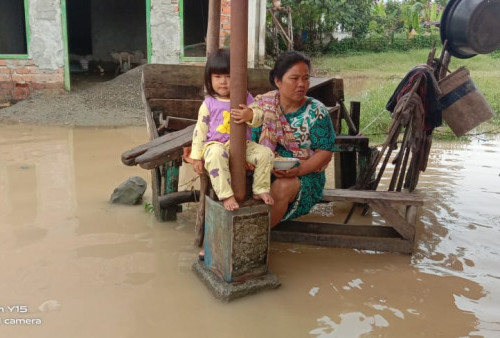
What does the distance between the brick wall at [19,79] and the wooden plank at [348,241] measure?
782 cm

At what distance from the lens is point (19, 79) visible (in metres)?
9.56

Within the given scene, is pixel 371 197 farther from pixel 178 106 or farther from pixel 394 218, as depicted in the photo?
pixel 178 106

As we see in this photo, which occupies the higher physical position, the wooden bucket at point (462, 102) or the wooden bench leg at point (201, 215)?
the wooden bucket at point (462, 102)

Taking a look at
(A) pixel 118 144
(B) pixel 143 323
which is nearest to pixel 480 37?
(B) pixel 143 323

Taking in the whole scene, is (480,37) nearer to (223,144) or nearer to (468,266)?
(468,266)

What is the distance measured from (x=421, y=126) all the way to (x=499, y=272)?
1368 millimetres

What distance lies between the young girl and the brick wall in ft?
25.5

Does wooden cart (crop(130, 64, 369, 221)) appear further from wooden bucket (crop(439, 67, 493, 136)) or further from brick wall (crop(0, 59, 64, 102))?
brick wall (crop(0, 59, 64, 102))

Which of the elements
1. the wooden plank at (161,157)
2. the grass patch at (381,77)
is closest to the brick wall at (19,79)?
the grass patch at (381,77)

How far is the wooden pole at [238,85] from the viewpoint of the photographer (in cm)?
272

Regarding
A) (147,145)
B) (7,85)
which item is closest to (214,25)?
(147,145)

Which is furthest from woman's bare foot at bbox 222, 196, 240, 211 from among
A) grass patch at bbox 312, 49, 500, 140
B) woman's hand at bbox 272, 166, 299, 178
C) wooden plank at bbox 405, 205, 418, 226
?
grass patch at bbox 312, 49, 500, 140

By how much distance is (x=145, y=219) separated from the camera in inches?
167

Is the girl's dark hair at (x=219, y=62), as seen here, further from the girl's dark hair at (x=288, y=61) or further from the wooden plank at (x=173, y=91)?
the wooden plank at (x=173, y=91)
